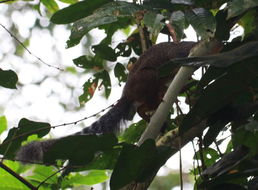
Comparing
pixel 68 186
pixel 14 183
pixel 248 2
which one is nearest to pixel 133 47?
pixel 68 186

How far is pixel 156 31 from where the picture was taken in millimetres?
1300

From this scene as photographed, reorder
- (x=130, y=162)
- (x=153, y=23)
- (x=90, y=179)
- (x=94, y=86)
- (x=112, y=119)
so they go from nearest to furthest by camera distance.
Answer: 1. (x=130, y=162)
2. (x=153, y=23)
3. (x=90, y=179)
4. (x=94, y=86)
5. (x=112, y=119)

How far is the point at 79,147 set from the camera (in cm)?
110

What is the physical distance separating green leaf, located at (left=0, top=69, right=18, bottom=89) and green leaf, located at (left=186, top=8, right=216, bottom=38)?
23.6 inches

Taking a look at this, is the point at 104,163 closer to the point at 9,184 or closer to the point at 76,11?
the point at 9,184

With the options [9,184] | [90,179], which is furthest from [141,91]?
[9,184]

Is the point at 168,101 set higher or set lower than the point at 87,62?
lower

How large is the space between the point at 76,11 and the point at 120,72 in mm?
975

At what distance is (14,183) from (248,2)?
1097 mm

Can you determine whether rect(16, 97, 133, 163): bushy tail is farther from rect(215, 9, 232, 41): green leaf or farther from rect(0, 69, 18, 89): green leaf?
rect(215, 9, 232, 41): green leaf

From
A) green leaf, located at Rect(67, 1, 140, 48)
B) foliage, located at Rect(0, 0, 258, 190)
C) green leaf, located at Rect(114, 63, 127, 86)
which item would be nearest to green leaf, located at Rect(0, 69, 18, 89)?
foliage, located at Rect(0, 0, 258, 190)

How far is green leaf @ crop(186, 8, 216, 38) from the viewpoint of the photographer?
48.1 inches

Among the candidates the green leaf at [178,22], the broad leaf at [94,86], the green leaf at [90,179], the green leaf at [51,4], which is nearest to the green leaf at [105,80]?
the broad leaf at [94,86]

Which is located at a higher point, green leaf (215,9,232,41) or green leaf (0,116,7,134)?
green leaf (215,9,232,41)
